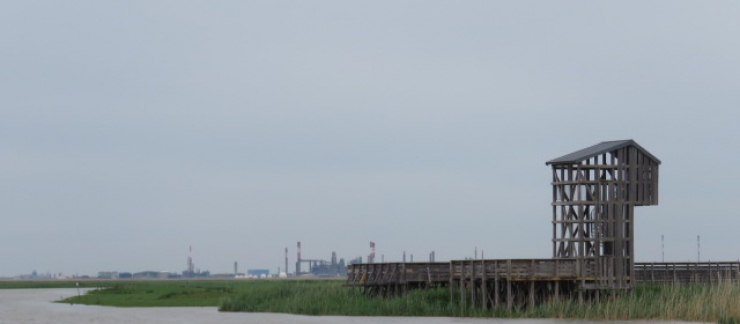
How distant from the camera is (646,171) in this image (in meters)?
59.6

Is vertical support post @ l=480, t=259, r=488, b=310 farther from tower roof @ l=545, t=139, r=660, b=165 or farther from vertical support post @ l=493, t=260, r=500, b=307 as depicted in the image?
tower roof @ l=545, t=139, r=660, b=165

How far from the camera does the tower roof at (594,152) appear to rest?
5632cm

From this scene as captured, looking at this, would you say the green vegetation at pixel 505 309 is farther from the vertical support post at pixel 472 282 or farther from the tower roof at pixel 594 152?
the tower roof at pixel 594 152

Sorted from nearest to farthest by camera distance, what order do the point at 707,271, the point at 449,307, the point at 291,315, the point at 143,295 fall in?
the point at 449,307, the point at 291,315, the point at 707,271, the point at 143,295

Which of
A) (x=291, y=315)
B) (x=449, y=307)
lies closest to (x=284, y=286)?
(x=291, y=315)

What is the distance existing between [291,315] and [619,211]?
1862 cm

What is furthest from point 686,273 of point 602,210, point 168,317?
point 168,317

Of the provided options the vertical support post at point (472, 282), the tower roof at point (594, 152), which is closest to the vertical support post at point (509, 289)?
the vertical support post at point (472, 282)

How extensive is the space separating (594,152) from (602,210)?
3.16 m

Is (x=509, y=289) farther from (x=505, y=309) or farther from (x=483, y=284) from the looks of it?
(x=483, y=284)

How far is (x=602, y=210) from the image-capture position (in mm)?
57625

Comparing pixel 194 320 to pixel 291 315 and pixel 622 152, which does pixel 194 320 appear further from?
pixel 622 152

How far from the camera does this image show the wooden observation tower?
56.2m

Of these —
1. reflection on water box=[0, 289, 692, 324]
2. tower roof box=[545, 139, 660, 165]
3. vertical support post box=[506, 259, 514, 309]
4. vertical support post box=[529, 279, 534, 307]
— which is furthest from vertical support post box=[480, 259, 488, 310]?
tower roof box=[545, 139, 660, 165]
